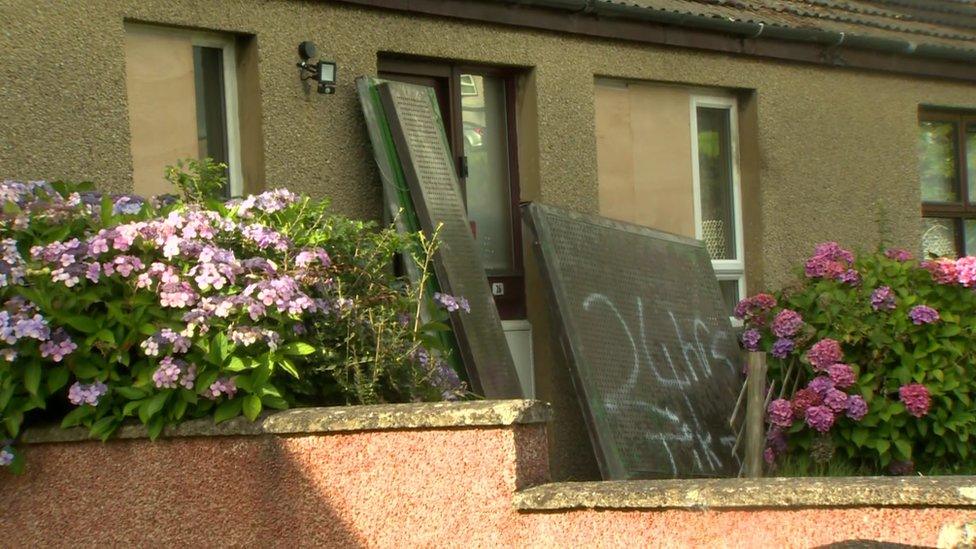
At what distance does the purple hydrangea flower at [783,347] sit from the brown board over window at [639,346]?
338 millimetres

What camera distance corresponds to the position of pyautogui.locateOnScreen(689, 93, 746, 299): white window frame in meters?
10.3

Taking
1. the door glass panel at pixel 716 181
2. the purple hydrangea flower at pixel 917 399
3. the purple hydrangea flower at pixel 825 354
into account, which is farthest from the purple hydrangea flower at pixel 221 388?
the door glass panel at pixel 716 181

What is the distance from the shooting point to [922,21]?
1261 cm

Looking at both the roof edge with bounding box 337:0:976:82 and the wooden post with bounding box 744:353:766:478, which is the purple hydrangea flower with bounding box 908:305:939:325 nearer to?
the wooden post with bounding box 744:353:766:478

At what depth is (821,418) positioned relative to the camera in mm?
8430

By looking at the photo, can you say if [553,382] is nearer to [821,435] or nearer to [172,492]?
[821,435]

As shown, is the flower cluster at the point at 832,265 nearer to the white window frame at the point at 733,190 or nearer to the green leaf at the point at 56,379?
the white window frame at the point at 733,190

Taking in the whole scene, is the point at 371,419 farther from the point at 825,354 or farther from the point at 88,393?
the point at 825,354

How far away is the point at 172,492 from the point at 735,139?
6.24 meters

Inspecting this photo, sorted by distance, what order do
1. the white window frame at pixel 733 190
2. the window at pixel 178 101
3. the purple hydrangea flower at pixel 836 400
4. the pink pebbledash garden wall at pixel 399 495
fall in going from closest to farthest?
the pink pebbledash garden wall at pixel 399 495 → the window at pixel 178 101 → the purple hydrangea flower at pixel 836 400 → the white window frame at pixel 733 190

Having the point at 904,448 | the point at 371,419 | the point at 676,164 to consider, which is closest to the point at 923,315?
the point at 904,448

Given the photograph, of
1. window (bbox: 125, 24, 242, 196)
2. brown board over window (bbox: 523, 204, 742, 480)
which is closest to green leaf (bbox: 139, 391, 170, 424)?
window (bbox: 125, 24, 242, 196)

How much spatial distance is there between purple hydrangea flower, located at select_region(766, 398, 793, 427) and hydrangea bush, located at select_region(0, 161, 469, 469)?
3.25 m

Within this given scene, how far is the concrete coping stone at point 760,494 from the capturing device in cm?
424
